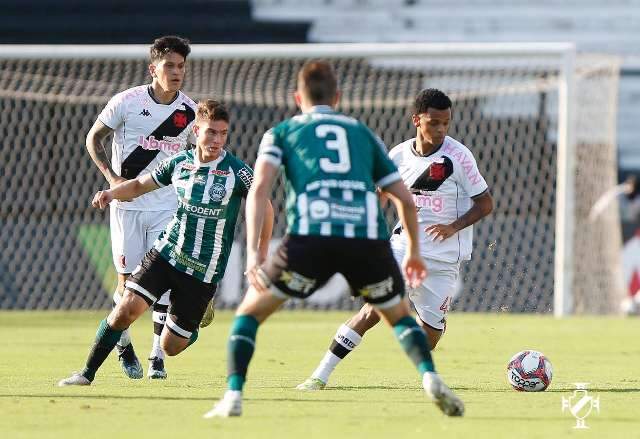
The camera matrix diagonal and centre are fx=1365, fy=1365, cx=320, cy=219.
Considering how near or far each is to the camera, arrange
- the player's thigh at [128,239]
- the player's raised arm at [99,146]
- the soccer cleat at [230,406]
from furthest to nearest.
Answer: the player's thigh at [128,239], the player's raised arm at [99,146], the soccer cleat at [230,406]

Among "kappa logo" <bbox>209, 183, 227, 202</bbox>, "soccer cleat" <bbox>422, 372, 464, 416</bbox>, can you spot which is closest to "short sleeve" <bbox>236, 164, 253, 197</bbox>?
"kappa logo" <bbox>209, 183, 227, 202</bbox>

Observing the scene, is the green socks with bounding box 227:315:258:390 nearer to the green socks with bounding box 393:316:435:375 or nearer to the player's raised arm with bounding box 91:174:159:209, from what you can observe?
the green socks with bounding box 393:316:435:375

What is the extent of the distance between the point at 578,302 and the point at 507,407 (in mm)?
10353

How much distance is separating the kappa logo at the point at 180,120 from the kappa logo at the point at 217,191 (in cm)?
120

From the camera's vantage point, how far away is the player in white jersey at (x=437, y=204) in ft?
26.9

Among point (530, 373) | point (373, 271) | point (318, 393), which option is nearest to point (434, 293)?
point (530, 373)

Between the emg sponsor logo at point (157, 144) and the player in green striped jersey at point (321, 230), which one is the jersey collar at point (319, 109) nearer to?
the player in green striped jersey at point (321, 230)

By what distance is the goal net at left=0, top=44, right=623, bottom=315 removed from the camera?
15688mm

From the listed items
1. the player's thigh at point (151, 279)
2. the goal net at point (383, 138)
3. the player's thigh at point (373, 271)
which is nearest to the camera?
the player's thigh at point (373, 271)

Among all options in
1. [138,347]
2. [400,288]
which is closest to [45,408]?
[400,288]

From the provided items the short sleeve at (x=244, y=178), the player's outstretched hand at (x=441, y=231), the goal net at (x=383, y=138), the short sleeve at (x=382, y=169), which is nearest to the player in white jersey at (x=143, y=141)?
the short sleeve at (x=244, y=178)

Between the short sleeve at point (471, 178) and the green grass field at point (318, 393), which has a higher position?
the short sleeve at point (471, 178)

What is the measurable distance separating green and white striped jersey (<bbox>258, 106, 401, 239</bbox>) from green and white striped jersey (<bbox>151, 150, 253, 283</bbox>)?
6.04 ft

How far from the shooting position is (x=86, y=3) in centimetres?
2181
